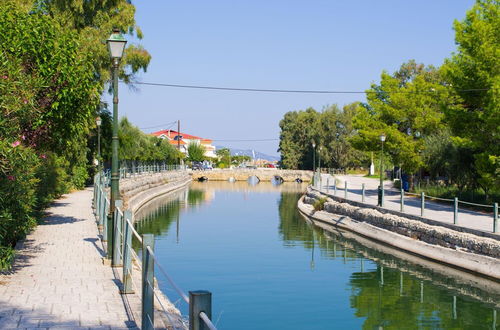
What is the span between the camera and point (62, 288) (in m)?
10.4

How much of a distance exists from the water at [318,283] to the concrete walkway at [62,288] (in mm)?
2785

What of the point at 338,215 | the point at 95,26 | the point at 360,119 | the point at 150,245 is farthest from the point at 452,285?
the point at 360,119

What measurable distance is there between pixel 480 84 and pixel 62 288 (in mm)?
20306

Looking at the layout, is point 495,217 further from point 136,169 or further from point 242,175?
point 242,175

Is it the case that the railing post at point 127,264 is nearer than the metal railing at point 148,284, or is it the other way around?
the metal railing at point 148,284

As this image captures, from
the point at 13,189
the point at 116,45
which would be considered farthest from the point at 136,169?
the point at 13,189

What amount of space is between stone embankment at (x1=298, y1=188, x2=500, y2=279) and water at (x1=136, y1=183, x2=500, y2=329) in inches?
17.3

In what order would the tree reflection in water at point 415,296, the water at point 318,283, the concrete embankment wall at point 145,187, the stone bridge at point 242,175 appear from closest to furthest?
the tree reflection in water at point 415,296
the water at point 318,283
the concrete embankment wall at point 145,187
the stone bridge at point 242,175

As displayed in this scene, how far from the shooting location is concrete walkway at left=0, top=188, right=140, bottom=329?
823cm

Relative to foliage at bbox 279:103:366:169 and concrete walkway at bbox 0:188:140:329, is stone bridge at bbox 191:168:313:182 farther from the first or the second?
concrete walkway at bbox 0:188:140:329

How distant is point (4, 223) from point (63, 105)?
5.93 m

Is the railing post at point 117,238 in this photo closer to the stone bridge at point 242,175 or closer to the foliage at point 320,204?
the foliage at point 320,204

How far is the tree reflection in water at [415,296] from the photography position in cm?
1376

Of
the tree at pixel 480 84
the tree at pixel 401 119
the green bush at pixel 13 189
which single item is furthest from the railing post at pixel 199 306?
the tree at pixel 401 119
